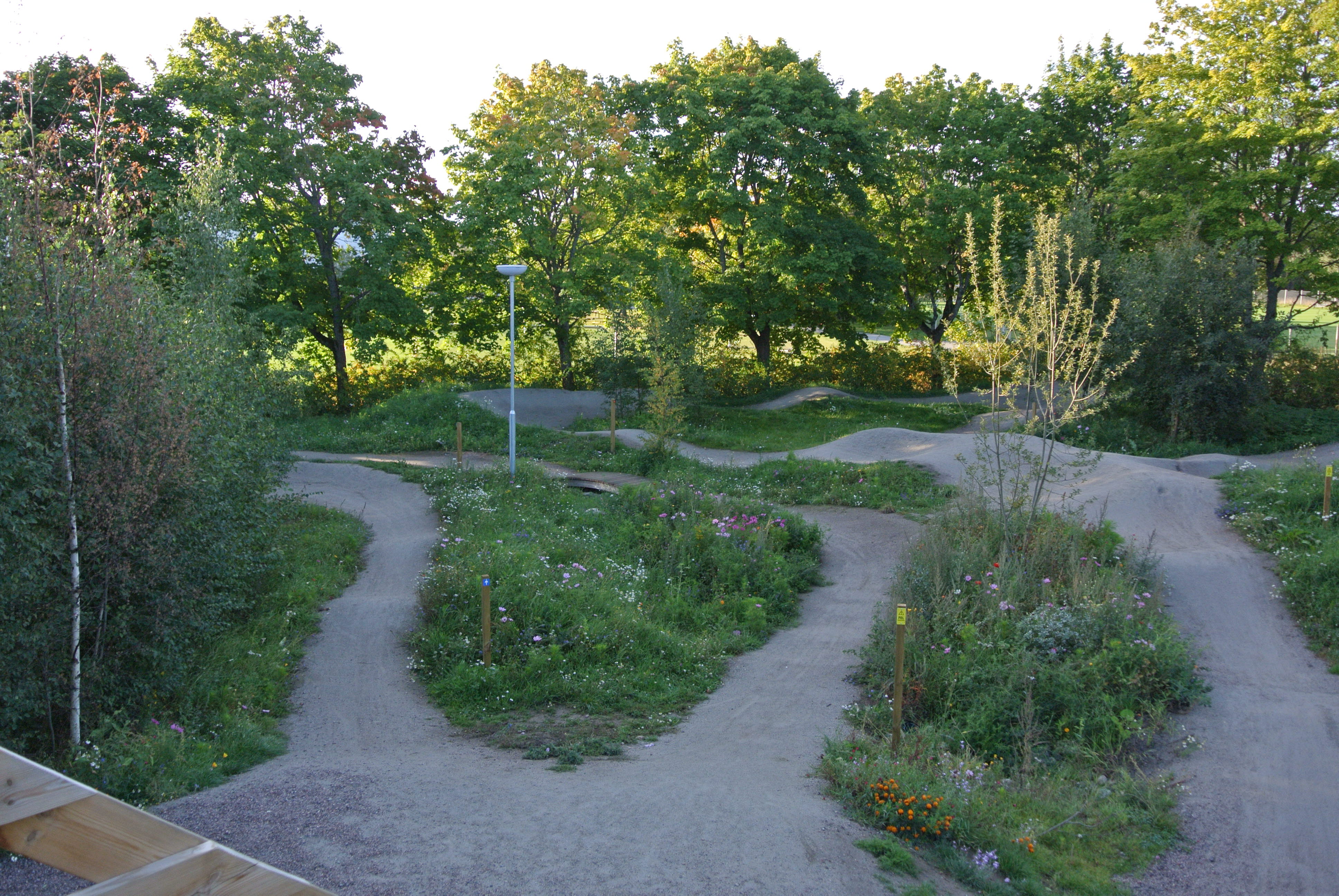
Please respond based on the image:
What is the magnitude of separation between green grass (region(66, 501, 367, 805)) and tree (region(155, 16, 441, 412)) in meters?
13.5

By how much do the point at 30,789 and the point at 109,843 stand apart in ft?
0.59

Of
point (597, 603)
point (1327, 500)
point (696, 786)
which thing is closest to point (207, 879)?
point (696, 786)

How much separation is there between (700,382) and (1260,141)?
17.1m

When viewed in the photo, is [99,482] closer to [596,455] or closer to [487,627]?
[487,627]

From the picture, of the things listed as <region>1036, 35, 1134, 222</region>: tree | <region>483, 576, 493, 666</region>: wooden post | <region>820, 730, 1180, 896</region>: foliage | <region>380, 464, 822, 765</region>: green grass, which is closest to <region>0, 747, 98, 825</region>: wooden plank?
<region>820, 730, 1180, 896</region>: foliage

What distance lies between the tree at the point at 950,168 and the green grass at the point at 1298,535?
16.1m

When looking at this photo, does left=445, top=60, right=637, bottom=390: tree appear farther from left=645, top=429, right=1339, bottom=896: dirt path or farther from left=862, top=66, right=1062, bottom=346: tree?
left=645, top=429, right=1339, bottom=896: dirt path

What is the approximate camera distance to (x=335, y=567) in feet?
41.4

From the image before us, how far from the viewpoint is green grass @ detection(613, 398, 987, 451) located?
23.8m

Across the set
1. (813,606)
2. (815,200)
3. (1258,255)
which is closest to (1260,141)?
(1258,255)

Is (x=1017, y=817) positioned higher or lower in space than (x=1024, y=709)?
lower

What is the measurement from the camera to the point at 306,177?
25.8m

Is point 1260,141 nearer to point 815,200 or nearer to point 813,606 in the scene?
point 815,200

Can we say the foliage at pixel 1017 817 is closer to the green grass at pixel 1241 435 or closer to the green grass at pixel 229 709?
the green grass at pixel 229 709
